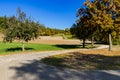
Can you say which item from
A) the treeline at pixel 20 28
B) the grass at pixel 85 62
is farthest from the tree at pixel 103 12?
the grass at pixel 85 62

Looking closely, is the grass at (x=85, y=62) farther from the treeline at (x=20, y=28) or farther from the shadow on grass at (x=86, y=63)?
the treeline at (x=20, y=28)

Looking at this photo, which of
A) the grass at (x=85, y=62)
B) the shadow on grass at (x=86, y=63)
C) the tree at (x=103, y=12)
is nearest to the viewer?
the shadow on grass at (x=86, y=63)

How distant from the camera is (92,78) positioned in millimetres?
Answer: 11094

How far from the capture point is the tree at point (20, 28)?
39281 mm

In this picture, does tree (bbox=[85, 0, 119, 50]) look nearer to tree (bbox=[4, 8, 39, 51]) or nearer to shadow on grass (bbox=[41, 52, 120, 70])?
tree (bbox=[4, 8, 39, 51])

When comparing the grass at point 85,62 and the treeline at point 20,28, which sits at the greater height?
the treeline at point 20,28

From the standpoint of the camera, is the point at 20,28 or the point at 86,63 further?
the point at 20,28

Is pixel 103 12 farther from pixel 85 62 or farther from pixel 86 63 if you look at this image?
pixel 86 63

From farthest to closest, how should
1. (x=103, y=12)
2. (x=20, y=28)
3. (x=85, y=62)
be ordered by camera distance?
1. (x=20, y=28)
2. (x=103, y=12)
3. (x=85, y=62)

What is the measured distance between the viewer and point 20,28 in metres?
39.2

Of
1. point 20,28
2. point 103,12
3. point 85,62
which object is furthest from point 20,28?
point 85,62

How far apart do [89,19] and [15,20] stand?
1066 cm

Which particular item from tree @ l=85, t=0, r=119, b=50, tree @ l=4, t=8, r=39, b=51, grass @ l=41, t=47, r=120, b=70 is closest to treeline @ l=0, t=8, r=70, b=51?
tree @ l=4, t=8, r=39, b=51

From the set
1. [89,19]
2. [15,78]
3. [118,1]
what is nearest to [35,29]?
[89,19]
